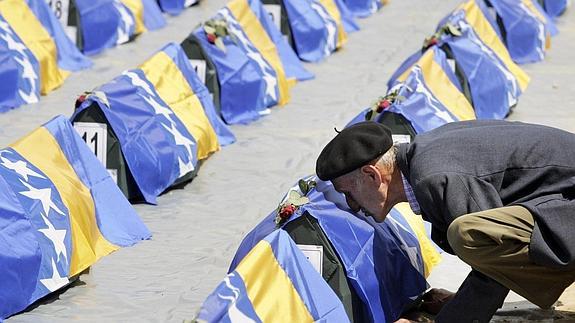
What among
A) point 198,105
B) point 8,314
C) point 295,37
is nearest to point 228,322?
point 8,314

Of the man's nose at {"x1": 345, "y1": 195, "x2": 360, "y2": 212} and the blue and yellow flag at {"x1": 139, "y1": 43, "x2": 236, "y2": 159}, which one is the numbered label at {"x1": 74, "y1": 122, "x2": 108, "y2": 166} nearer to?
the blue and yellow flag at {"x1": 139, "y1": 43, "x2": 236, "y2": 159}

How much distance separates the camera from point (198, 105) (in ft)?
25.4

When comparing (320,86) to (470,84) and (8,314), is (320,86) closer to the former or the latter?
(470,84)

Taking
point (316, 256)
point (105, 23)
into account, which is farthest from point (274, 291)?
point (105, 23)

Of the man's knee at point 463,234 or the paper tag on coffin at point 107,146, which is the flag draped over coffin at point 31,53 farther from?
the man's knee at point 463,234

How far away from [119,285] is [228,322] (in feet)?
4.92

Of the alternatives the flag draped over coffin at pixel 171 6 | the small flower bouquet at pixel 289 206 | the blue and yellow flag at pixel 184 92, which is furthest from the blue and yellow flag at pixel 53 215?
the flag draped over coffin at pixel 171 6

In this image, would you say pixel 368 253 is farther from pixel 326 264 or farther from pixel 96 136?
pixel 96 136

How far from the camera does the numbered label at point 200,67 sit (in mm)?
8281

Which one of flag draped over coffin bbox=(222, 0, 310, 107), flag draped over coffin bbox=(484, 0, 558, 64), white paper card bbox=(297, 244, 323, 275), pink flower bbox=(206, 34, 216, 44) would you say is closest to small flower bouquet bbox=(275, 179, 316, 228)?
white paper card bbox=(297, 244, 323, 275)

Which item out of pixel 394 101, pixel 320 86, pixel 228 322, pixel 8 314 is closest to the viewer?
pixel 228 322

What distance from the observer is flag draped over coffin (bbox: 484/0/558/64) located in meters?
10.4

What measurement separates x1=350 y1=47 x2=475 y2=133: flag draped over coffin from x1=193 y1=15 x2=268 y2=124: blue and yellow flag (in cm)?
128

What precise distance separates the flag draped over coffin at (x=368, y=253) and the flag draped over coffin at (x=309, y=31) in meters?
5.43
